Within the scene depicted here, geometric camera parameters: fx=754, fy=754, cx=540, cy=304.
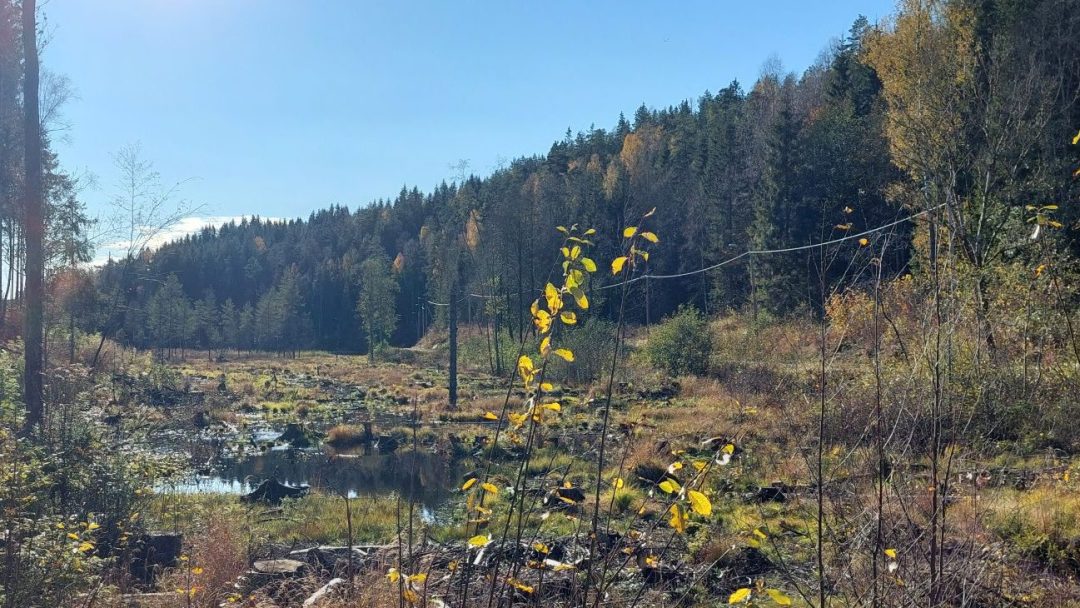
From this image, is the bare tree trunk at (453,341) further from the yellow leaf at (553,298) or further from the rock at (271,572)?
the yellow leaf at (553,298)

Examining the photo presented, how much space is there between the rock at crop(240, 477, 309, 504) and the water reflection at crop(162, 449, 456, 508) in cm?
49

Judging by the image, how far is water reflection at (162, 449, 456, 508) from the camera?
13.0 m

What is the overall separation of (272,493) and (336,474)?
2433 millimetres

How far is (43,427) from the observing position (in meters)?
7.76

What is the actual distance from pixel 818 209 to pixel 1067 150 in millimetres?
17577

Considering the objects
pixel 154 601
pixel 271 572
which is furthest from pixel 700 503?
pixel 271 572

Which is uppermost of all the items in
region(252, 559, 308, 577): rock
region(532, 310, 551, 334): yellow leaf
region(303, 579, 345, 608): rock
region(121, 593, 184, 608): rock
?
region(532, 310, 551, 334): yellow leaf

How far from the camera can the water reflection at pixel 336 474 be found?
1301cm

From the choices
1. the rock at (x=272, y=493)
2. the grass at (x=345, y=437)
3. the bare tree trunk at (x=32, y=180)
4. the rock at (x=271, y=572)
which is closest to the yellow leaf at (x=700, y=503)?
the rock at (x=271, y=572)

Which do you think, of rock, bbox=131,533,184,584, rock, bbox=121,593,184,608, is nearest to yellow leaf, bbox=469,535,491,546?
rock, bbox=121,593,184,608

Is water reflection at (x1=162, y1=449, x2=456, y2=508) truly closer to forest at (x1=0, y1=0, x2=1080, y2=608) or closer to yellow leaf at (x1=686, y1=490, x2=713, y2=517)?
forest at (x1=0, y1=0, x2=1080, y2=608)

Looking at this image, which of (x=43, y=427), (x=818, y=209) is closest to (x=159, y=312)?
(x=818, y=209)

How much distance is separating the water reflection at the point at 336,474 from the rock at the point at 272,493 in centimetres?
49

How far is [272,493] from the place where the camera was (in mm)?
12164
